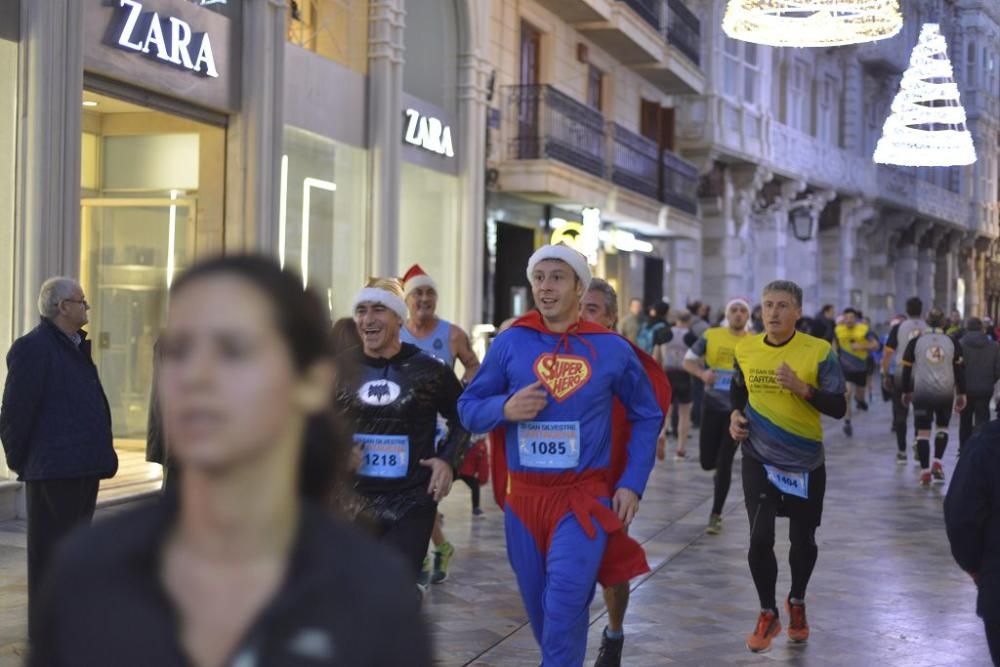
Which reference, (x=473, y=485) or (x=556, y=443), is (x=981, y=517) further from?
(x=473, y=485)

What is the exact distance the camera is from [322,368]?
5.56 feet

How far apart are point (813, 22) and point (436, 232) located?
5.90 metres

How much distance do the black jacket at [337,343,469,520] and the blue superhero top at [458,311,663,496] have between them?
0.92ft

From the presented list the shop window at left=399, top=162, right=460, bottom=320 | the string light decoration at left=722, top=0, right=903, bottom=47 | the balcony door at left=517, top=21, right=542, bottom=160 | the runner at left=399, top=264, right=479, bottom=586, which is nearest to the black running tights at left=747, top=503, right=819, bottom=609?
the runner at left=399, top=264, right=479, bottom=586

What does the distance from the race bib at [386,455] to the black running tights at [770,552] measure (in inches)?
83.7

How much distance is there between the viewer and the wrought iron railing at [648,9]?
25.8 metres

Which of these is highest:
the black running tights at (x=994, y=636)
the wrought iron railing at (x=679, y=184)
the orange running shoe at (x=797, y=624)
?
the wrought iron railing at (x=679, y=184)

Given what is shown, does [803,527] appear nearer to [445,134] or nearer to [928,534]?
[928,534]

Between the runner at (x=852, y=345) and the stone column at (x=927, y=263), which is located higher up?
the stone column at (x=927, y=263)

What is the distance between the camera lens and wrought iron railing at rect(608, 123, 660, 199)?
1019 inches

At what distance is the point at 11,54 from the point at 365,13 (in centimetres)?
687

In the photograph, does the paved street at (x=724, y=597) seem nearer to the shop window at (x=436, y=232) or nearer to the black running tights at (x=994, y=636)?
the black running tights at (x=994, y=636)

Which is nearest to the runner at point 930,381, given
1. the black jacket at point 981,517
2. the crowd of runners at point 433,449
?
the crowd of runners at point 433,449

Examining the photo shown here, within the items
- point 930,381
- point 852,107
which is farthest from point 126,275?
point 852,107
